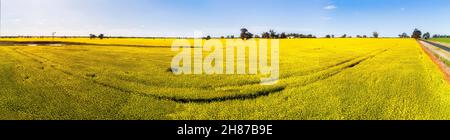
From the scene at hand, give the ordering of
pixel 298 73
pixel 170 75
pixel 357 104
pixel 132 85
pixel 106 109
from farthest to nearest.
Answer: pixel 298 73
pixel 170 75
pixel 132 85
pixel 357 104
pixel 106 109

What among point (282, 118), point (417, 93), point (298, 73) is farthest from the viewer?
point (298, 73)
